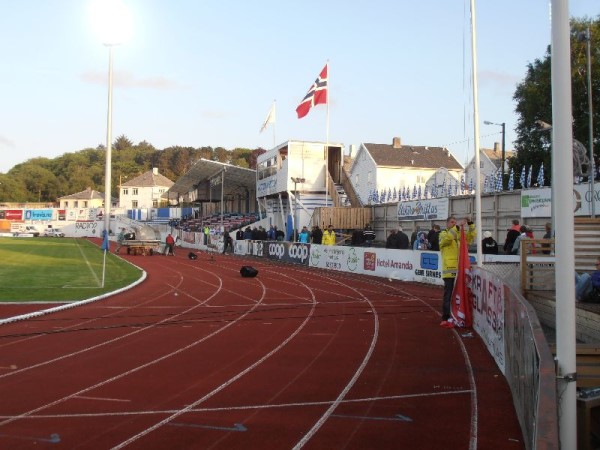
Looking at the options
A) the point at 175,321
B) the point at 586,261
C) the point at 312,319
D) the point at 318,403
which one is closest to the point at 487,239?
the point at 586,261

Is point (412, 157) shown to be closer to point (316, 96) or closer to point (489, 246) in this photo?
point (316, 96)

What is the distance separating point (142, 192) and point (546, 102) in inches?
3246

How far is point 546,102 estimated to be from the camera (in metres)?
40.5

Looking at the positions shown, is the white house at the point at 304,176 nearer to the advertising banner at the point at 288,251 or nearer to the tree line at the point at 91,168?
the advertising banner at the point at 288,251

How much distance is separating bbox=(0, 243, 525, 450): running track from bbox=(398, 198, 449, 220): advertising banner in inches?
561

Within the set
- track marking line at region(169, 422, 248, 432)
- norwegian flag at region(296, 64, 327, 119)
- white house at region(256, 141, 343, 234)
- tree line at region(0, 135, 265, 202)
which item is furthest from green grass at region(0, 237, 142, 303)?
tree line at region(0, 135, 265, 202)

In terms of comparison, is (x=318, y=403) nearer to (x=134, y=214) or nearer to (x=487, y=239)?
(x=487, y=239)

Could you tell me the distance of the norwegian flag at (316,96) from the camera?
33.5 metres

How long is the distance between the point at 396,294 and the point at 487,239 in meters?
3.18

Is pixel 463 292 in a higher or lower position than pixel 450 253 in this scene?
lower

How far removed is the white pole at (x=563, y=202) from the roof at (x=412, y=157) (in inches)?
2054

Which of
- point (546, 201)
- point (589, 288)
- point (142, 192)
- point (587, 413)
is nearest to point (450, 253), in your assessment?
point (589, 288)

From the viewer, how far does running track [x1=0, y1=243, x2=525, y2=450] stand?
595cm

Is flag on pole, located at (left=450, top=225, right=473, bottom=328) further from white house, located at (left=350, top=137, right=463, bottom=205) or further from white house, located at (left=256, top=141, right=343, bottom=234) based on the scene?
white house, located at (left=350, top=137, right=463, bottom=205)
